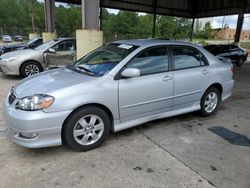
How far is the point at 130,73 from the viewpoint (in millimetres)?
3307

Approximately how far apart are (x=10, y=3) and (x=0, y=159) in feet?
225

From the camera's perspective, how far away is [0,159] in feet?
10.0

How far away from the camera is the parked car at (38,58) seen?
24.7 ft

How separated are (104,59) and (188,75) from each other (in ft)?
4.98

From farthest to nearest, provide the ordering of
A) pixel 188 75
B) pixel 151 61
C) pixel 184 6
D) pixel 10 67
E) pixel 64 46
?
pixel 184 6 → pixel 64 46 → pixel 10 67 → pixel 188 75 → pixel 151 61

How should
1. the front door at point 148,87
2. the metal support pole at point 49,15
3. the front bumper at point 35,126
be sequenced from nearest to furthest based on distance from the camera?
the front bumper at point 35,126 < the front door at point 148,87 < the metal support pole at point 49,15

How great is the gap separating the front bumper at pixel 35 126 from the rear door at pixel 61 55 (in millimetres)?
5152

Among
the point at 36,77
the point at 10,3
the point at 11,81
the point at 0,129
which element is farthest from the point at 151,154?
the point at 10,3

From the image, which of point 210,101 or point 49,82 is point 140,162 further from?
point 210,101

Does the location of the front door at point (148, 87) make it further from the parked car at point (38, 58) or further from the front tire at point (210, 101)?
the parked car at point (38, 58)

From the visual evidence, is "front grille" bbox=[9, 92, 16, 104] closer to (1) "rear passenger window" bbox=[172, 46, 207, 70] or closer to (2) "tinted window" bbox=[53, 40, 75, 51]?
(1) "rear passenger window" bbox=[172, 46, 207, 70]

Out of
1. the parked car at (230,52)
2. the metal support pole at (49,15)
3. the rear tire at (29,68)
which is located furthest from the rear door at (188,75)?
the metal support pole at (49,15)

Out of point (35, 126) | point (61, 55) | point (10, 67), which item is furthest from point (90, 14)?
point (35, 126)

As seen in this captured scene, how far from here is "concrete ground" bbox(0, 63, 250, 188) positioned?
2.67 metres
